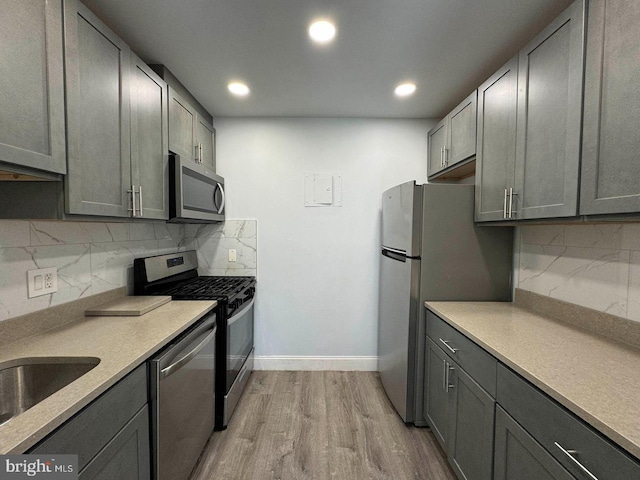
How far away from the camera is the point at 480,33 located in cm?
156

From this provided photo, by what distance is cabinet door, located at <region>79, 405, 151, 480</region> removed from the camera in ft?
2.92

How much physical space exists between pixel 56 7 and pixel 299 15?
3.26 ft

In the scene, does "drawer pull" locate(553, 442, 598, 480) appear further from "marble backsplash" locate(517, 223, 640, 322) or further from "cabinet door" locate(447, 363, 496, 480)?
"marble backsplash" locate(517, 223, 640, 322)

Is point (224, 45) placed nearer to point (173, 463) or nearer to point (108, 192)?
point (108, 192)

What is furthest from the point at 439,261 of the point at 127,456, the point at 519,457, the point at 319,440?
the point at 127,456

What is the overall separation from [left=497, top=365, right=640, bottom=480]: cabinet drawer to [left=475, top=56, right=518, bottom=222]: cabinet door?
94 centimetres

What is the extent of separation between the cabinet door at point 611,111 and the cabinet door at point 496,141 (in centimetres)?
45

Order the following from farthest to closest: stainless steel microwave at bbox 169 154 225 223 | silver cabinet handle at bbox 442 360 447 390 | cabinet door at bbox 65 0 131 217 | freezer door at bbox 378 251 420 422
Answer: freezer door at bbox 378 251 420 422 < stainless steel microwave at bbox 169 154 225 223 < silver cabinet handle at bbox 442 360 447 390 < cabinet door at bbox 65 0 131 217

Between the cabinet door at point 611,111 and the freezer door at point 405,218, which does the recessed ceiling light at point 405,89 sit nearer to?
the freezer door at point 405,218

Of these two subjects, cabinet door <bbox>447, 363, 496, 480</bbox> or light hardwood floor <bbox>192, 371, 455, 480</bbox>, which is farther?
light hardwood floor <bbox>192, 371, 455, 480</bbox>

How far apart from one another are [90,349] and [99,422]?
0.35m

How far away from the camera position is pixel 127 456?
1035 millimetres

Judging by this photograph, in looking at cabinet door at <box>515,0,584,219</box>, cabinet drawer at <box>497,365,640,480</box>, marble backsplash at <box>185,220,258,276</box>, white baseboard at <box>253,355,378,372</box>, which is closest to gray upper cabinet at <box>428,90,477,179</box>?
cabinet door at <box>515,0,584,219</box>

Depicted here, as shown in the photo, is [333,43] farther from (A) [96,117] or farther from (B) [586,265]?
(B) [586,265]
